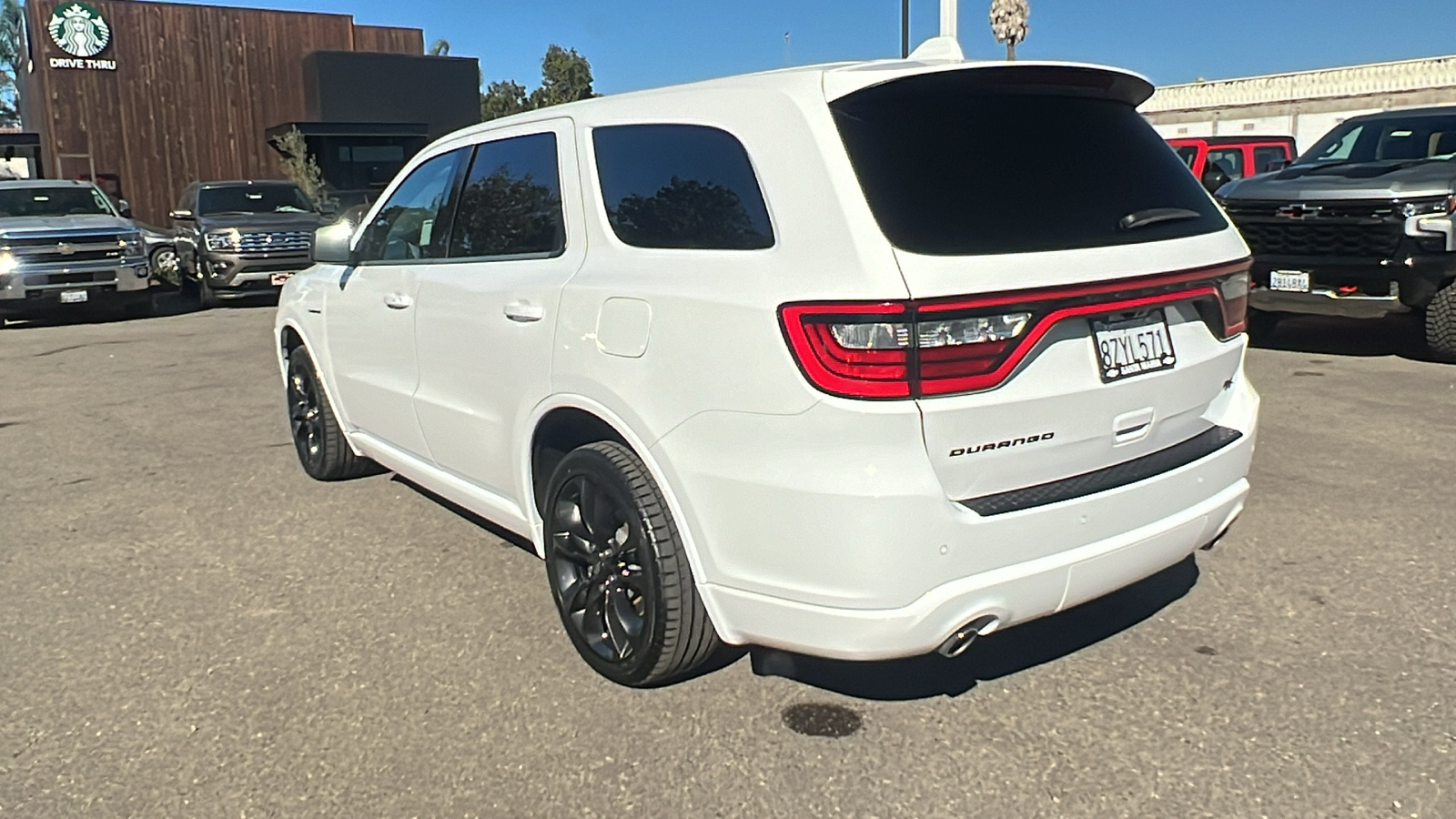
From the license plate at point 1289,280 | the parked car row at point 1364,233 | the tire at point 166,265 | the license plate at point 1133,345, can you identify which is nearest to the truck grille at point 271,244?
the tire at point 166,265

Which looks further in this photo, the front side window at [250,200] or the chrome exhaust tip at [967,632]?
the front side window at [250,200]

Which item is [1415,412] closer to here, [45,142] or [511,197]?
[511,197]

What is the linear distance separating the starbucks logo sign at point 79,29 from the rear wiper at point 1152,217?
3017 cm

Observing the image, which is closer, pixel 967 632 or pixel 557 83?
pixel 967 632

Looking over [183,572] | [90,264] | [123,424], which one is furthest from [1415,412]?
[90,264]

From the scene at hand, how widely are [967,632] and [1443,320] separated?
274 inches

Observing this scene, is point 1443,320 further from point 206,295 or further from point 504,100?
point 504,100

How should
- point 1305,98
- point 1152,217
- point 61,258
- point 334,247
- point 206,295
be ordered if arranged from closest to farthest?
point 1152,217, point 334,247, point 61,258, point 206,295, point 1305,98

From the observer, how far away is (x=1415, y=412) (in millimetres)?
6625

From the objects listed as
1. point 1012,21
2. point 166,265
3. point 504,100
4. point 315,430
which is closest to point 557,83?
point 504,100

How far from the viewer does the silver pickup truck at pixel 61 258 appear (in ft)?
41.7

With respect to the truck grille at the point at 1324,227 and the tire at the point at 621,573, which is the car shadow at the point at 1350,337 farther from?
the tire at the point at 621,573

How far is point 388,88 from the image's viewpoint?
→ 93.8ft

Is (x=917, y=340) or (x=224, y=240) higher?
(x=224, y=240)
